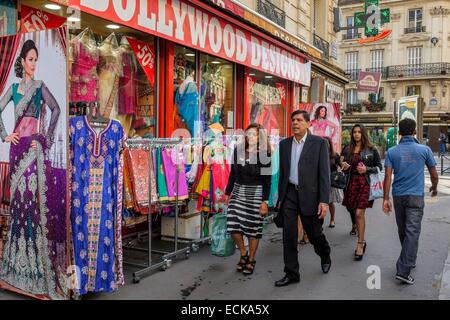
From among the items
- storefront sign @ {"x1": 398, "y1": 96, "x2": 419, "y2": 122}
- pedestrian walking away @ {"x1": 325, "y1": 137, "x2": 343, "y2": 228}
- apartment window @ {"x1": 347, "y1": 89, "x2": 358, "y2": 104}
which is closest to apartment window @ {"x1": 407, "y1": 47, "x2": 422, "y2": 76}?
apartment window @ {"x1": 347, "y1": 89, "x2": 358, "y2": 104}

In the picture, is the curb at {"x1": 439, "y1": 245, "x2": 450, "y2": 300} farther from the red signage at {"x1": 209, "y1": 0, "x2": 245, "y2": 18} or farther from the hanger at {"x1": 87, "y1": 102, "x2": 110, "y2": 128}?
the red signage at {"x1": 209, "y1": 0, "x2": 245, "y2": 18}

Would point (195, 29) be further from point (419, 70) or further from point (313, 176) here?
point (419, 70)

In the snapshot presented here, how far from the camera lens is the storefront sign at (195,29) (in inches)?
236

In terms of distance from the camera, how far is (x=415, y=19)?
43469mm

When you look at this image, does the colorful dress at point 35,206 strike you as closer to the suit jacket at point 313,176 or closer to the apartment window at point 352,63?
the suit jacket at point 313,176

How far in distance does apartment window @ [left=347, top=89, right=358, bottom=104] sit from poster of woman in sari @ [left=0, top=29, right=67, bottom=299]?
43836 mm

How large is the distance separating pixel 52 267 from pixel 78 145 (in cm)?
120

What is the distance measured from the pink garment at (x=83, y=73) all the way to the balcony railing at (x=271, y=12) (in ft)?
20.2

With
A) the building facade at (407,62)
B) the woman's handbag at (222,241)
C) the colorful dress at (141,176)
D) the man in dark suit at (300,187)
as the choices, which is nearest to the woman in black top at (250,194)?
the woman's handbag at (222,241)

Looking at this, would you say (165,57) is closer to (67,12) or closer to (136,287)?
(67,12)

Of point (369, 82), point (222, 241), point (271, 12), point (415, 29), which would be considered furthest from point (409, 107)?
point (415, 29)

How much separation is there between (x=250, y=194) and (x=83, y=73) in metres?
2.86
